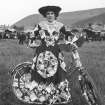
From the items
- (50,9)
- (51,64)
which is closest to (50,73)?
(51,64)

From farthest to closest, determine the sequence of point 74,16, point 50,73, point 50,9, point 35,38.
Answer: point 74,16 < point 35,38 < point 50,9 < point 50,73

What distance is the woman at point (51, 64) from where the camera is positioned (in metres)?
6.03

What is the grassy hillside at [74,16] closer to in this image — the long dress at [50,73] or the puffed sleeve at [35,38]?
the puffed sleeve at [35,38]

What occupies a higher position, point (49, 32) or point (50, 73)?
point (49, 32)

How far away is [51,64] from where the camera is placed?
238 inches

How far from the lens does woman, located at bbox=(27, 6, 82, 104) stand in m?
Result: 6.03

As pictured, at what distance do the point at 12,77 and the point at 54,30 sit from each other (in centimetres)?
136

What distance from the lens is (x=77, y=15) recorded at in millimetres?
126188

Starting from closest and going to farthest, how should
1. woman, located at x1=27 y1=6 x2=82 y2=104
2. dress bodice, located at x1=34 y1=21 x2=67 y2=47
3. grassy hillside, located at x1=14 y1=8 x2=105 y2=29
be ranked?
woman, located at x1=27 y1=6 x2=82 y2=104 → dress bodice, located at x1=34 y1=21 x2=67 y2=47 → grassy hillside, located at x1=14 y1=8 x2=105 y2=29

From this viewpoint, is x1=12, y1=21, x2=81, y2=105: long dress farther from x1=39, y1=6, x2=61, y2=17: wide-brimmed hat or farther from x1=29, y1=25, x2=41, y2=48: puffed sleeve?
x1=39, y1=6, x2=61, y2=17: wide-brimmed hat

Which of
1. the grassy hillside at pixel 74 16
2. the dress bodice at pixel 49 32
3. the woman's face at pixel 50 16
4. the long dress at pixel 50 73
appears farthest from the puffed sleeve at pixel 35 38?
the grassy hillside at pixel 74 16

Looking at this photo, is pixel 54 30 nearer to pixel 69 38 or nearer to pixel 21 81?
pixel 69 38

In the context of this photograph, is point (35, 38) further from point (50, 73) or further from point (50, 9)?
point (50, 73)

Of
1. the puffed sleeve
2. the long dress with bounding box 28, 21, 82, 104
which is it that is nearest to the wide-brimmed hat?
the puffed sleeve
